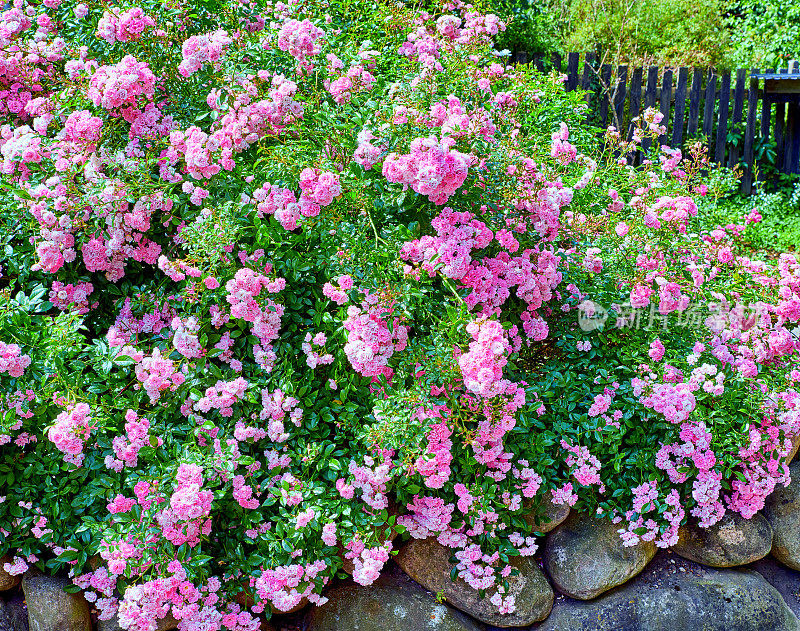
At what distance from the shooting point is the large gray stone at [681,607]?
109 inches

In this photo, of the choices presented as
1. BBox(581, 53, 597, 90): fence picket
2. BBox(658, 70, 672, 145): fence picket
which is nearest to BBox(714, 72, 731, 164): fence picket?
BBox(658, 70, 672, 145): fence picket

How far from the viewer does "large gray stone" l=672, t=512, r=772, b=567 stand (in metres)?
2.92

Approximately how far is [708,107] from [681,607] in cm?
590

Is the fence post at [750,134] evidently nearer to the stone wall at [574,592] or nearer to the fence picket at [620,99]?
the fence picket at [620,99]

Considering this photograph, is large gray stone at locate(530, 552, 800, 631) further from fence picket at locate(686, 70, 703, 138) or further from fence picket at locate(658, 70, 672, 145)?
fence picket at locate(686, 70, 703, 138)

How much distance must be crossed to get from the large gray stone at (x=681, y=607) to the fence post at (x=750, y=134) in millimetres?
5406

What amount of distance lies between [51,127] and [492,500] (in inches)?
97.9

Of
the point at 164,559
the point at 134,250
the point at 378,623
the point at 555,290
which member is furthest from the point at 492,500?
the point at 134,250

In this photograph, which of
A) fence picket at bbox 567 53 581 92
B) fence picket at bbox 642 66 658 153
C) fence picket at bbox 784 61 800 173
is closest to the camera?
fence picket at bbox 567 53 581 92

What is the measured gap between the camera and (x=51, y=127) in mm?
3055

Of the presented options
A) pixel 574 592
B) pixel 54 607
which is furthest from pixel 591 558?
pixel 54 607

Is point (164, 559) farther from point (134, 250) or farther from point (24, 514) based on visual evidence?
point (134, 250)

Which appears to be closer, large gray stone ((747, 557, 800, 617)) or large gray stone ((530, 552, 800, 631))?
large gray stone ((530, 552, 800, 631))

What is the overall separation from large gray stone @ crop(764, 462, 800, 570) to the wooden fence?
471cm
